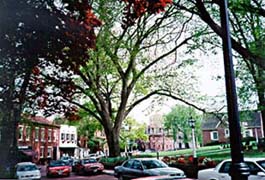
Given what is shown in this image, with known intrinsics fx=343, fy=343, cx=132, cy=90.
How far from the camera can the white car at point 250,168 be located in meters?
10.2

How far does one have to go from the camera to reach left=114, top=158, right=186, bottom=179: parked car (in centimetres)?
1430

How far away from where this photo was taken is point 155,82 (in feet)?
96.5

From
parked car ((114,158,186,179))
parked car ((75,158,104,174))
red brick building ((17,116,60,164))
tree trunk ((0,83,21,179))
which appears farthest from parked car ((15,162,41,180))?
red brick building ((17,116,60,164))

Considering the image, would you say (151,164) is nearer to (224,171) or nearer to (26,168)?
(224,171)

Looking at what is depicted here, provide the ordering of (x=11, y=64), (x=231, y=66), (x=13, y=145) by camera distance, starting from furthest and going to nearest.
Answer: (x=13, y=145) → (x=11, y=64) → (x=231, y=66)

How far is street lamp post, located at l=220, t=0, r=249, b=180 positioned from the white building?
6453cm

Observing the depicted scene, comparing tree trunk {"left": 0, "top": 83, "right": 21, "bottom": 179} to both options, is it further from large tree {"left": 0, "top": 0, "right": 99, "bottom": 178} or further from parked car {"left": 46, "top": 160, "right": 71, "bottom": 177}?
parked car {"left": 46, "top": 160, "right": 71, "bottom": 177}

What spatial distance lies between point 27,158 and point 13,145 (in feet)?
123

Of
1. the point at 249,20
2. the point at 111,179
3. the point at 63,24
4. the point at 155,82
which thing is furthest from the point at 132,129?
the point at 63,24

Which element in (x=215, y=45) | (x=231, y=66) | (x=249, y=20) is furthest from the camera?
(x=215, y=45)

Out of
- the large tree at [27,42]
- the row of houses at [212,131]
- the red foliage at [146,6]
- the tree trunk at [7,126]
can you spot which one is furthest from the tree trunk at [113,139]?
the red foliage at [146,6]

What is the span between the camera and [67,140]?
7012cm

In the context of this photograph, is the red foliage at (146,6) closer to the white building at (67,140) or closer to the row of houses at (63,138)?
the row of houses at (63,138)

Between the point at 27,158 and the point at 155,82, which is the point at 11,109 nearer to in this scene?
the point at 155,82
